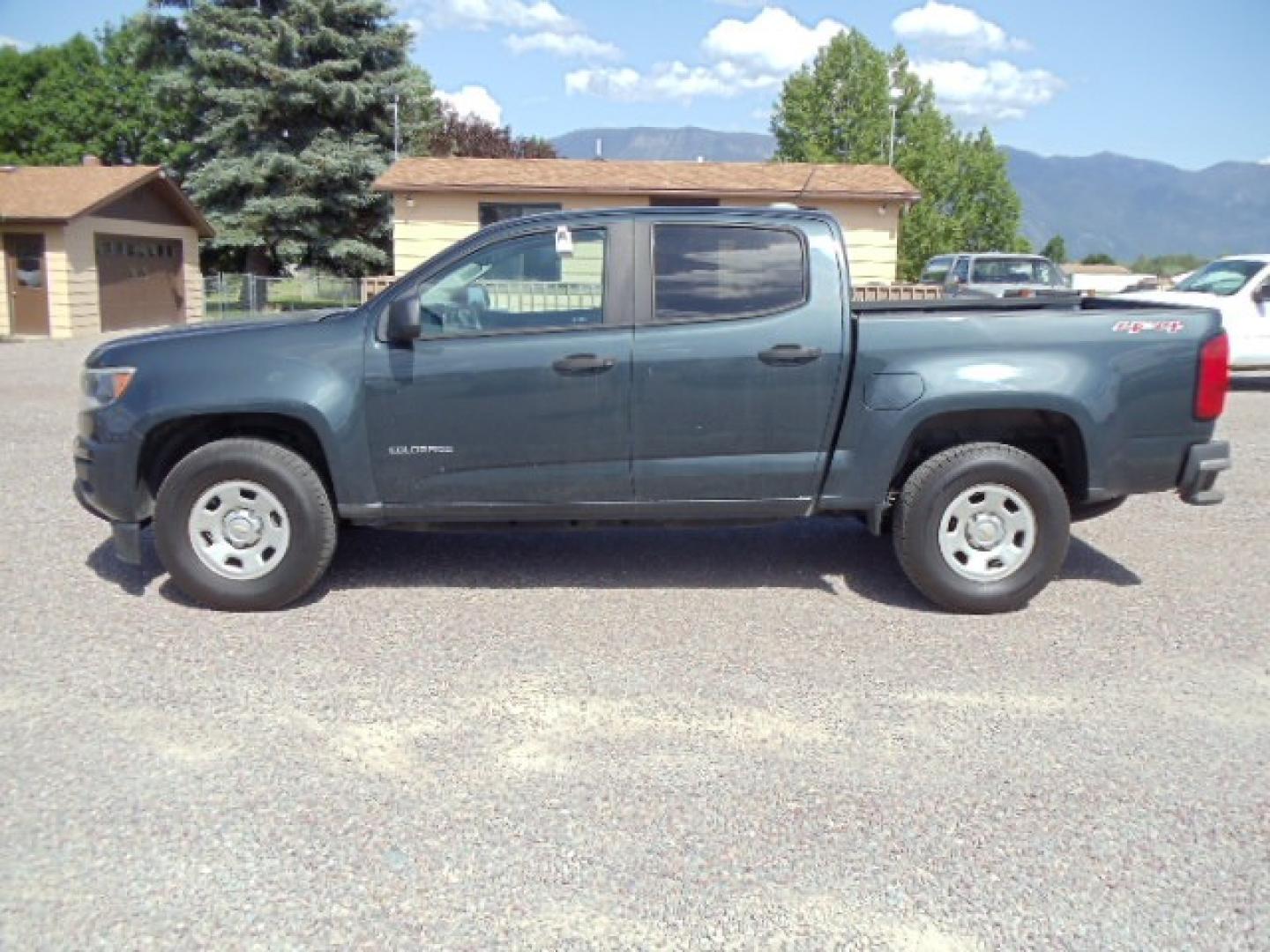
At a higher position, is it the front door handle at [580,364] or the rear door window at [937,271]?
the rear door window at [937,271]

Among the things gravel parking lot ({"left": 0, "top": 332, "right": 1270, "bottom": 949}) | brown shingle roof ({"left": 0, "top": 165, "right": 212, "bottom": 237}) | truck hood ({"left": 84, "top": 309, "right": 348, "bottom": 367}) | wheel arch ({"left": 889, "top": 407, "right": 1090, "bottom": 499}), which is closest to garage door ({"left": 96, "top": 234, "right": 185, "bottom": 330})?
Answer: brown shingle roof ({"left": 0, "top": 165, "right": 212, "bottom": 237})

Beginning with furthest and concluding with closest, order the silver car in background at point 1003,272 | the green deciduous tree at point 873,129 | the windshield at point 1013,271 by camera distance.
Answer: the green deciduous tree at point 873,129, the windshield at point 1013,271, the silver car in background at point 1003,272

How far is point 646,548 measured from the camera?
6.14 meters

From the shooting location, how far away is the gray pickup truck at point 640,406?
4.86 metres

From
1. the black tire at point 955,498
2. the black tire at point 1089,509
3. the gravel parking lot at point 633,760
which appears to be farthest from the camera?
the black tire at point 1089,509

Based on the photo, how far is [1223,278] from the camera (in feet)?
46.9

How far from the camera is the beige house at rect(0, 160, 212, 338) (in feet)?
75.4

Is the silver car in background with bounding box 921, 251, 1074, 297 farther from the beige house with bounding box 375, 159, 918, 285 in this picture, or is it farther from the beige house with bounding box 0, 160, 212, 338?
the beige house with bounding box 0, 160, 212, 338

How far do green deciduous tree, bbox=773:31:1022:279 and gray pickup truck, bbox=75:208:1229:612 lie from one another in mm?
41108

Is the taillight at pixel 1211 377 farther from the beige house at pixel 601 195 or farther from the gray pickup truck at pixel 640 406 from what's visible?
the beige house at pixel 601 195

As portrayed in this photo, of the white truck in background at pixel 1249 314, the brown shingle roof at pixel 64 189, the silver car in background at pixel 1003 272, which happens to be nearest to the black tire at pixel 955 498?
the white truck in background at pixel 1249 314

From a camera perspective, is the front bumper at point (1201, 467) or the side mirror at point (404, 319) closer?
the side mirror at point (404, 319)

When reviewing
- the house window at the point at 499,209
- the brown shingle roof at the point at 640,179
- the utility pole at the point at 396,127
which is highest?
the utility pole at the point at 396,127

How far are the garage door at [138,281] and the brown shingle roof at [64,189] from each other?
44.8 inches
